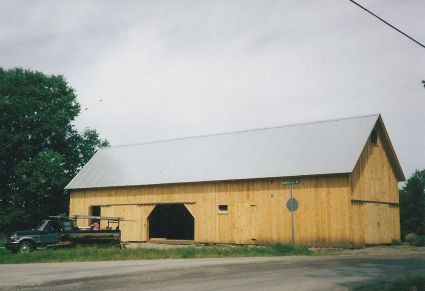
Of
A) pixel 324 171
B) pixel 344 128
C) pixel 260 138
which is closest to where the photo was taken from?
pixel 324 171

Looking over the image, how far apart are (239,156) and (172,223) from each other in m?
11.7

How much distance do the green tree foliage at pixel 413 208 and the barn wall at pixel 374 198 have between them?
5.70 metres

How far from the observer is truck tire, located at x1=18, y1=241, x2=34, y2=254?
26000 millimetres

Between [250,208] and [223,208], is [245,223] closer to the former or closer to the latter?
[250,208]

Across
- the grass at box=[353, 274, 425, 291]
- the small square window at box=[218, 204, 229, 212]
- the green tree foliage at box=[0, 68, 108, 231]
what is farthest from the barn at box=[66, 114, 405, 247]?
the grass at box=[353, 274, 425, 291]

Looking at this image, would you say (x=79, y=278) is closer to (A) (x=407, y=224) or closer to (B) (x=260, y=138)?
(B) (x=260, y=138)

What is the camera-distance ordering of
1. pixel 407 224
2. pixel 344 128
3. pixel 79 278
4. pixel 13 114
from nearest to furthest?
1. pixel 79 278
2. pixel 344 128
3. pixel 407 224
4. pixel 13 114

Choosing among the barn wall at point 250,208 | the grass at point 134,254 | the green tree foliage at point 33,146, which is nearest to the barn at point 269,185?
the barn wall at point 250,208

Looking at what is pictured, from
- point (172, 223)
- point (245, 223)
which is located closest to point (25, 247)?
point (245, 223)

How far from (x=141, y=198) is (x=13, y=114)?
20417mm

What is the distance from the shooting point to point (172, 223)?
42.0m

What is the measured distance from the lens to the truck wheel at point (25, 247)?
26.0m

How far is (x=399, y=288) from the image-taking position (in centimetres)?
975

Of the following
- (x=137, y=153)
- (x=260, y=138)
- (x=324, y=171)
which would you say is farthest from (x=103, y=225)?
(x=324, y=171)
